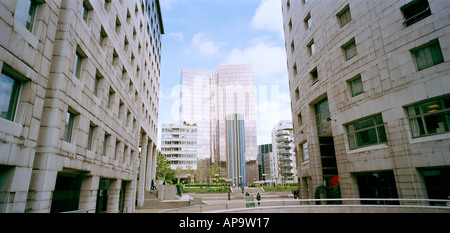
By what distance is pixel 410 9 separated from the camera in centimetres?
1536

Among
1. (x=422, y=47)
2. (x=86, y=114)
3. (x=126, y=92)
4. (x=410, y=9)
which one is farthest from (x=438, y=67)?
(x=126, y=92)

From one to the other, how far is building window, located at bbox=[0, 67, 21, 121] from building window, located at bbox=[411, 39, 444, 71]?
67.5ft

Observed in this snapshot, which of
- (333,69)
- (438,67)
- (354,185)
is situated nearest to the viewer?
(438,67)

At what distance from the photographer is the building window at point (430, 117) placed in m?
13.2

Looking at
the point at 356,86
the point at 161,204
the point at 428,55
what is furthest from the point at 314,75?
the point at 161,204

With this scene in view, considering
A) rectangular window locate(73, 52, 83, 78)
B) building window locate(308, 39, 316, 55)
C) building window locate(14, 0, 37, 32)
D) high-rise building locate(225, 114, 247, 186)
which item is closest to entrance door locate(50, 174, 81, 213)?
rectangular window locate(73, 52, 83, 78)

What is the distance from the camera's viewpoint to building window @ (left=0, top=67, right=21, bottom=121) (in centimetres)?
781

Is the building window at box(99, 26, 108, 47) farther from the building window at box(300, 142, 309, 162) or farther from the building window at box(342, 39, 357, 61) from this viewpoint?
the building window at box(300, 142, 309, 162)

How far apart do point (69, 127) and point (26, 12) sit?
18.8 ft

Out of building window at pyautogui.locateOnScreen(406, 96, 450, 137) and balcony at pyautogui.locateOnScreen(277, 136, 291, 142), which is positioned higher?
balcony at pyautogui.locateOnScreen(277, 136, 291, 142)

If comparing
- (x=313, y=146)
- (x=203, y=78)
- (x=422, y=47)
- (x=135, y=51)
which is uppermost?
(x=203, y=78)

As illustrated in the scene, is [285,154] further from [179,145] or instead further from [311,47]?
[311,47]

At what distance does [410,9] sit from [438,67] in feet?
15.4
